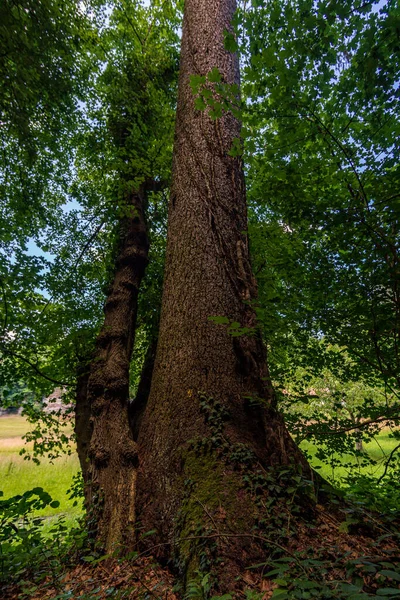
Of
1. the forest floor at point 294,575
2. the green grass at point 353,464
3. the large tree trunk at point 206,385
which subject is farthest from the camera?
the green grass at point 353,464

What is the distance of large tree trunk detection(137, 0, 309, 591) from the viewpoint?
61.6 inches

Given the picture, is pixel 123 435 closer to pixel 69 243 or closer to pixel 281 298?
pixel 281 298

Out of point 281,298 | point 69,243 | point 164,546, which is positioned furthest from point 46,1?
point 164,546

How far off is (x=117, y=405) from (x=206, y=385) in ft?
3.69

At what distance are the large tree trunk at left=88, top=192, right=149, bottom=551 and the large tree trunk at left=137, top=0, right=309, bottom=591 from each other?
14 centimetres

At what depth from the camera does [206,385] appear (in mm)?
1958

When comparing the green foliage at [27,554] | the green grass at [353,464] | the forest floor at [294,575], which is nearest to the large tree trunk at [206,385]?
the forest floor at [294,575]

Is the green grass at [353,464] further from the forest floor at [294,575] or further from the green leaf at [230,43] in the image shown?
the green leaf at [230,43]

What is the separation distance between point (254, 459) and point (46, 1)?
215 inches

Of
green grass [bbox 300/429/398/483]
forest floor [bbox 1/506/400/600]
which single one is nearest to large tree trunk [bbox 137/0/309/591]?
forest floor [bbox 1/506/400/600]

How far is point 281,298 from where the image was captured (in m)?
2.16

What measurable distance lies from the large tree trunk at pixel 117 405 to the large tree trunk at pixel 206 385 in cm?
14

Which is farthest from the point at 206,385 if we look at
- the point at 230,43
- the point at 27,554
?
the point at 230,43

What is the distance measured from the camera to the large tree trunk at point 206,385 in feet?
5.14
